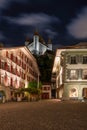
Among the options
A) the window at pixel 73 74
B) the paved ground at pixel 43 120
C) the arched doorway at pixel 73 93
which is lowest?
the arched doorway at pixel 73 93

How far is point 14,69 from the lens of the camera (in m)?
61.5

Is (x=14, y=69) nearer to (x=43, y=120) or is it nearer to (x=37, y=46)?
(x=43, y=120)

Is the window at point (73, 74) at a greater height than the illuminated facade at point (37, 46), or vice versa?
the illuminated facade at point (37, 46)

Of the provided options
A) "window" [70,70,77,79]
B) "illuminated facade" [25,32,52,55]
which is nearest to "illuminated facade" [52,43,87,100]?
"window" [70,70,77,79]

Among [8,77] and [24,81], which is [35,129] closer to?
[8,77]

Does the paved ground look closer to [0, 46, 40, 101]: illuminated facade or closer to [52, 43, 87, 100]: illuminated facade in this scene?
[52, 43, 87, 100]: illuminated facade

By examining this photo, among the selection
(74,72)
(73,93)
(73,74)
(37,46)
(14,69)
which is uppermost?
(37,46)

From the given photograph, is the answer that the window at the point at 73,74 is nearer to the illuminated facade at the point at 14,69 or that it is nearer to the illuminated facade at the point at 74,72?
the illuminated facade at the point at 74,72

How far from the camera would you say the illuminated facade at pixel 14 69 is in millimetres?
54156

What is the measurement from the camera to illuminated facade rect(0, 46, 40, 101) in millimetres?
54156

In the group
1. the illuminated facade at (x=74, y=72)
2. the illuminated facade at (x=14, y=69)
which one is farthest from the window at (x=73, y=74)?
the illuminated facade at (x=14, y=69)

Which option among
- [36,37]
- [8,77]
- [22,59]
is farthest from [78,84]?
[36,37]

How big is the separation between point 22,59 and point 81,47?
19.0 metres

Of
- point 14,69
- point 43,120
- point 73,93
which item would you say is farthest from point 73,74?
point 43,120
